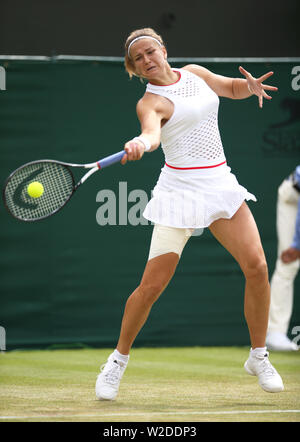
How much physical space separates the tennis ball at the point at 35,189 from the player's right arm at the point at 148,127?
53 cm

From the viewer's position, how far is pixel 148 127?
3.83m

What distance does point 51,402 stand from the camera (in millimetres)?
4133

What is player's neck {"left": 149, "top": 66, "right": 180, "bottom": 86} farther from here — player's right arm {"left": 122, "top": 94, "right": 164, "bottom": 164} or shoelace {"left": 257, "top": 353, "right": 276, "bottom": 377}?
shoelace {"left": 257, "top": 353, "right": 276, "bottom": 377}

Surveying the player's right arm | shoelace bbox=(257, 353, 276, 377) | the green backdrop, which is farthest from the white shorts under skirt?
the green backdrop

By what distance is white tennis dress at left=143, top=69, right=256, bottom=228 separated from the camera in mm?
4098

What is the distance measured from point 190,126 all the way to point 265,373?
4.02 feet

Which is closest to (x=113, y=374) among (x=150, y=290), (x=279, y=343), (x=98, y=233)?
(x=150, y=290)

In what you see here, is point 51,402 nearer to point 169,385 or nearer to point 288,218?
point 169,385

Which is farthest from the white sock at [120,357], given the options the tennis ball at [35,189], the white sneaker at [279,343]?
the white sneaker at [279,343]

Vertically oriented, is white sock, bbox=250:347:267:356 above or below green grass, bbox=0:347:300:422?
above

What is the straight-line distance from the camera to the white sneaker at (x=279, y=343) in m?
6.17

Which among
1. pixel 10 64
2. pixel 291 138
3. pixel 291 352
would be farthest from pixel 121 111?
pixel 291 352

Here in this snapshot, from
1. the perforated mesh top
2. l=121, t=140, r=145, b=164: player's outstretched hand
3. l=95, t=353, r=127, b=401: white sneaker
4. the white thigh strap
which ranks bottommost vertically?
l=95, t=353, r=127, b=401: white sneaker

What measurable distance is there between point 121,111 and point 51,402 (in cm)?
274
